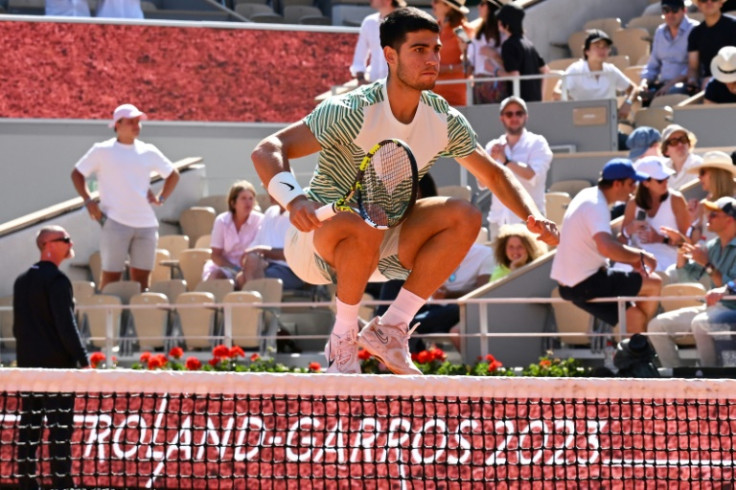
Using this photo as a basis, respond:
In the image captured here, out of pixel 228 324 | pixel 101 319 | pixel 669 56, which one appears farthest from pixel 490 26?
pixel 101 319

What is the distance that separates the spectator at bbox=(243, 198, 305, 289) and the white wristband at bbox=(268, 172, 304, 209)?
6.27 meters

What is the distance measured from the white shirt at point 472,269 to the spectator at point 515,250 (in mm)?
308

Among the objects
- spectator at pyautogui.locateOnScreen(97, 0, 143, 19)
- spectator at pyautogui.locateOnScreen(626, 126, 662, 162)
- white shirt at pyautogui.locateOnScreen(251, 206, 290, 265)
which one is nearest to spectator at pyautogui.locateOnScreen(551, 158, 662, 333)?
spectator at pyautogui.locateOnScreen(626, 126, 662, 162)

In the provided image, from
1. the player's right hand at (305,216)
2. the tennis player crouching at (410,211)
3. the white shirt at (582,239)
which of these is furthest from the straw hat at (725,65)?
the player's right hand at (305,216)

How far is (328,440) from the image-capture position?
8.59 m

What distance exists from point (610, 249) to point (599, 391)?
175 inches

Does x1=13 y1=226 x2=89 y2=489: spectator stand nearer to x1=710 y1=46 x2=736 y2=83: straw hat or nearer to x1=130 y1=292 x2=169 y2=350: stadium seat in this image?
x1=130 y1=292 x2=169 y2=350: stadium seat

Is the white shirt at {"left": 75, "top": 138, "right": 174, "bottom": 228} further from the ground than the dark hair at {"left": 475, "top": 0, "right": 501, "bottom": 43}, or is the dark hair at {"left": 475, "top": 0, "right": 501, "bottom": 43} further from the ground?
the dark hair at {"left": 475, "top": 0, "right": 501, "bottom": 43}

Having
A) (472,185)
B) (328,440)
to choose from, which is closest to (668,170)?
(328,440)

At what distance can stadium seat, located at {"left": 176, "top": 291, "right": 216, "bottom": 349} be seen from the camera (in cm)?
1177

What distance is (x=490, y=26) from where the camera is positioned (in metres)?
14.8

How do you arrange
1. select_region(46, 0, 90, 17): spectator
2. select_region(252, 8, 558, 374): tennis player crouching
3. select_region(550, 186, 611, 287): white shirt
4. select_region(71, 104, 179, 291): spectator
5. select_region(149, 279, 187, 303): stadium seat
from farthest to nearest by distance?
1. select_region(46, 0, 90, 17): spectator
2. select_region(71, 104, 179, 291): spectator
3. select_region(149, 279, 187, 303): stadium seat
4. select_region(550, 186, 611, 287): white shirt
5. select_region(252, 8, 558, 374): tennis player crouching

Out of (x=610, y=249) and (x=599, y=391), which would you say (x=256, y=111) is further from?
(x=599, y=391)

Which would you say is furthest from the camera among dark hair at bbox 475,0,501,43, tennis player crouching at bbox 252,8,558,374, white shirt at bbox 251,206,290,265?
dark hair at bbox 475,0,501,43
